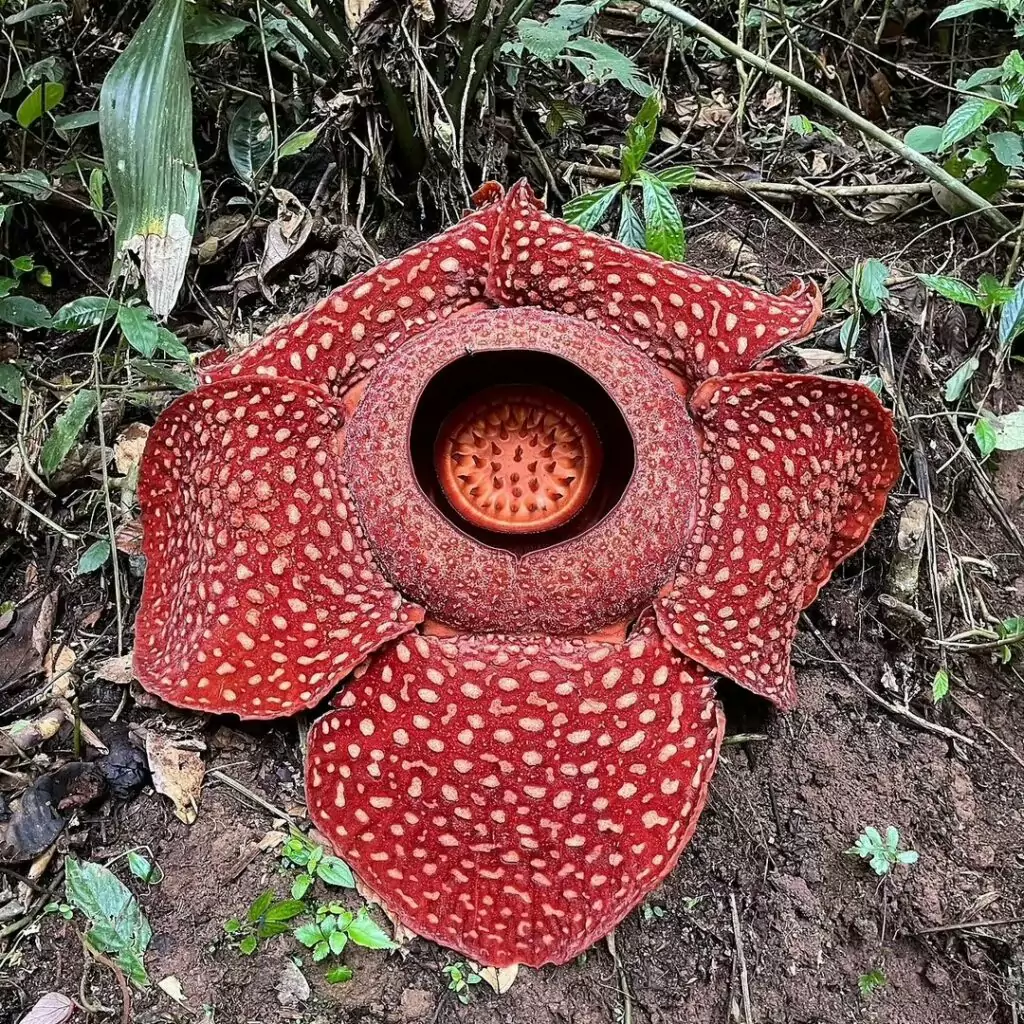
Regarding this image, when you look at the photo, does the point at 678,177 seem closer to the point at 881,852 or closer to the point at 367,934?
the point at 881,852

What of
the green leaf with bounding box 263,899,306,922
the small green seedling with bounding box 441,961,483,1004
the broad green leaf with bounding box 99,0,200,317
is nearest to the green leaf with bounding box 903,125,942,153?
the broad green leaf with bounding box 99,0,200,317

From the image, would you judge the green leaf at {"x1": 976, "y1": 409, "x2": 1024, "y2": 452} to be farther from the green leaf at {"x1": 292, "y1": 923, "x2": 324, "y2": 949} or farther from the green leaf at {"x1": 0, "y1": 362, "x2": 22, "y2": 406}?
the green leaf at {"x1": 0, "y1": 362, "x2": 22, "y2": 406}

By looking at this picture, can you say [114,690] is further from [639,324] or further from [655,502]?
[639,324]

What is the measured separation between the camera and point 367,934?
6.06ft

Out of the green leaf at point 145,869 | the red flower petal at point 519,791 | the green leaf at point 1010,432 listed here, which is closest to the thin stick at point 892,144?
the green leaf at point 1010,432

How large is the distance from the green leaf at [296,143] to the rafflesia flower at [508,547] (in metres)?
0.95

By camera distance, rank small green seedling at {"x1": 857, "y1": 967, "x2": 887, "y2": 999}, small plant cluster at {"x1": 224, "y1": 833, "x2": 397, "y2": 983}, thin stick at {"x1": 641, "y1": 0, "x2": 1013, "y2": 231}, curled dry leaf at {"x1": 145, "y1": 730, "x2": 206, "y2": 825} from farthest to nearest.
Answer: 1. thin stick at {"x1": 641, "y1": 0, "x2": 1013, "y2": 231}
2. curled dry leaf at {"x1": 145, "y1": 730, "x2": 206, "y2": 825}
3. small green seedling at {"x1": 857, "y1": 967, "x2": 887, "y2": 999}
4. small plant cluster at {"x1": 224, "y1": 833, "x2": 397, "y2": 983}

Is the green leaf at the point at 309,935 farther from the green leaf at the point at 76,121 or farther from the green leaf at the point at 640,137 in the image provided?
the green leaf at the point at 76,121

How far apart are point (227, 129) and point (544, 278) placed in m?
1.58

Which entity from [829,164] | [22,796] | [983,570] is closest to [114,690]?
[22,796]

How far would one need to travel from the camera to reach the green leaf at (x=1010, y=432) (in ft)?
8.11

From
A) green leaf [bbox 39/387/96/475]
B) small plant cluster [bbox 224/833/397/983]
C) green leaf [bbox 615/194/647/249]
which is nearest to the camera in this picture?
small plant cluster [bbox 224/833/397/983]

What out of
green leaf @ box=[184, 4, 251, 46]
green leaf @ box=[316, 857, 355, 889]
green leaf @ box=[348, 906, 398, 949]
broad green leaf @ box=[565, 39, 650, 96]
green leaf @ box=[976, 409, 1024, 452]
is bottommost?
green leaf @ box=[348, 906, 398, 949]

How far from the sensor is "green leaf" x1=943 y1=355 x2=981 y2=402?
2.61 meters
